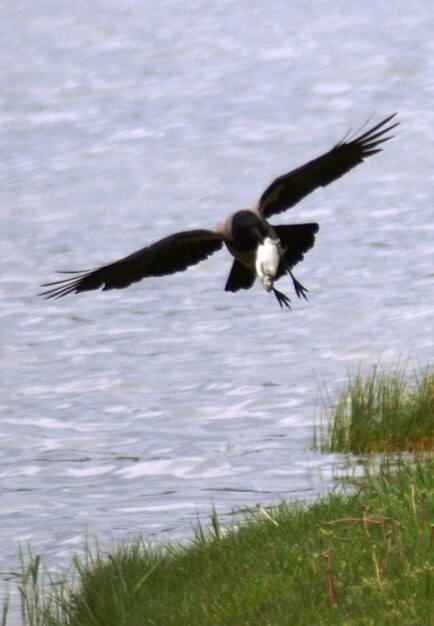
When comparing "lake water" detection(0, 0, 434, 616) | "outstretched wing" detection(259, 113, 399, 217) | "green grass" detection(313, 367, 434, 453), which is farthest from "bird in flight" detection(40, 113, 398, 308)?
"green grass" detection(313, 367, 434, 453)

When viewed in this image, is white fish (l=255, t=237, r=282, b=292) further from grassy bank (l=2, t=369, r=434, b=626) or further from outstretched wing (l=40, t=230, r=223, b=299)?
grassy bank (l=2, t=369, r=434, b=626)

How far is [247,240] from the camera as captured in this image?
7.00 metres

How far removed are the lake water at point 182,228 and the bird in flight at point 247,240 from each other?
1288 mm

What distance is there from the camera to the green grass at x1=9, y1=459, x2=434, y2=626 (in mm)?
5602

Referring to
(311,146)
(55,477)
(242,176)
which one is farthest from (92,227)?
(55,477)

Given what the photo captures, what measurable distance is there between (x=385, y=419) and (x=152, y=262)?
8.37ft

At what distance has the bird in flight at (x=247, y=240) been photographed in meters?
7.03

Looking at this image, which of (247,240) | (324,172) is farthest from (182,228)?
A: (247,240)

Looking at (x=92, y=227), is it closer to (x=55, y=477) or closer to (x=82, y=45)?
(x=55, y=477)

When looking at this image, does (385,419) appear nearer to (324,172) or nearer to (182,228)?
(324,172)

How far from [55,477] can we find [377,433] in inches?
122

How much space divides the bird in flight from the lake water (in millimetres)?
1288

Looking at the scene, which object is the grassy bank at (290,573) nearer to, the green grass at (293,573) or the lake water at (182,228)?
the green grass at (293,573)

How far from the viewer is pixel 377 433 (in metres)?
9.66
